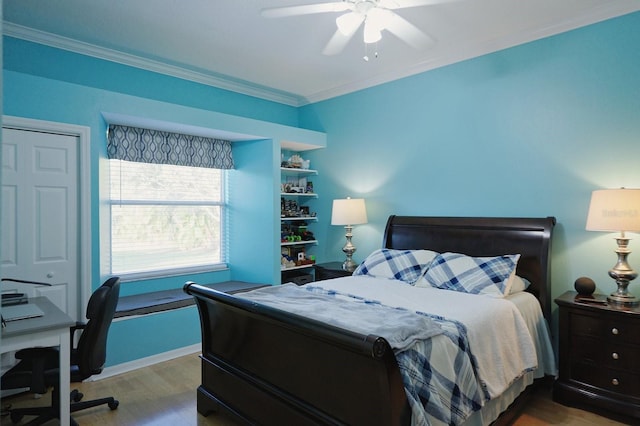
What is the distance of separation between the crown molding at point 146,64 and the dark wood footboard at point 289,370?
2.41m

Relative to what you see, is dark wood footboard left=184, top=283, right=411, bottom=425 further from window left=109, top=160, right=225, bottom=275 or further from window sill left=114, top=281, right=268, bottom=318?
window left=109, top=160, right=225, bottom=275

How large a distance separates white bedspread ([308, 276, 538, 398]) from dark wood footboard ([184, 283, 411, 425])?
2.34 feet

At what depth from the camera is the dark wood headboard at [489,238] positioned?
3.05 metres

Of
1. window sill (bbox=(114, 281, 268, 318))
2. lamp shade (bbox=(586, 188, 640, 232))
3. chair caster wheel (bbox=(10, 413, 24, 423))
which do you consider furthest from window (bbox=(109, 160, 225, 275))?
lamp shade (bbox=(586, 188, 640, 232))

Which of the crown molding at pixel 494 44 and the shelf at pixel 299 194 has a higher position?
the crown molding at pixel 494 44

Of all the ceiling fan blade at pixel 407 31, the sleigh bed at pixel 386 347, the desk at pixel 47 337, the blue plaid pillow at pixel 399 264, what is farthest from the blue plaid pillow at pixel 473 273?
the desk at pixel 47 337

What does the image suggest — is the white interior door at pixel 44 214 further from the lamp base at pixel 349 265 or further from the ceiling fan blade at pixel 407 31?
the ceiling fan blade at pixel 407 31

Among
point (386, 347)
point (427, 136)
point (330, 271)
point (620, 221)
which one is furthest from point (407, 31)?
point (386, 347)

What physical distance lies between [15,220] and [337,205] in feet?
8.98

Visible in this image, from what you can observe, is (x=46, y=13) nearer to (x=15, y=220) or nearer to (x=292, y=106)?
(x=15, y=220)

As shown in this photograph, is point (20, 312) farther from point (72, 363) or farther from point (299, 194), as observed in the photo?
point (299, 194)

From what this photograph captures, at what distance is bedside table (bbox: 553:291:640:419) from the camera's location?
251cm

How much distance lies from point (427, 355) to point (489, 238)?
1833 millimetres

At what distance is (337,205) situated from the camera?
4.25 metres
